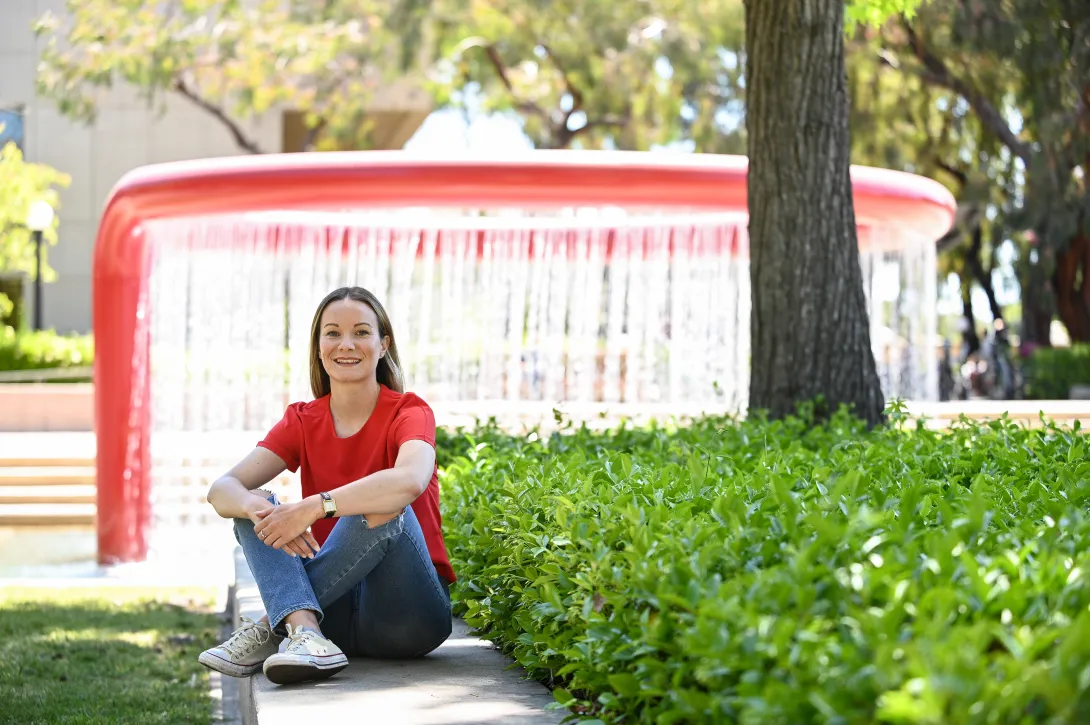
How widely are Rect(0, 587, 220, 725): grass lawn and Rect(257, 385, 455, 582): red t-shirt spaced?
1367mm

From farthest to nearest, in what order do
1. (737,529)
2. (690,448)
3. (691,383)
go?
(691,383) < (690,448) < (737,529)

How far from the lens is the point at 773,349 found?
6664 millimetres

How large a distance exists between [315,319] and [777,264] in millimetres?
3216

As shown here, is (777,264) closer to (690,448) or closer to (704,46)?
(690,448)

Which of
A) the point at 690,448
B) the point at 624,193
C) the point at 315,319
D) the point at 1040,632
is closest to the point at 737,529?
the point at 1040,632

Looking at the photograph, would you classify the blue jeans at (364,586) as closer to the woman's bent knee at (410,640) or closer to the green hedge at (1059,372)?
the woman's bent knee at (410,640)

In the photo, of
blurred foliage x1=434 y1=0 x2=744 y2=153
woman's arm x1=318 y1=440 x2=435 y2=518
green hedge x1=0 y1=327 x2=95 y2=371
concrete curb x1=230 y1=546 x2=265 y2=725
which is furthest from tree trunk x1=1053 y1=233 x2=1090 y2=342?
woman's arm x1=318 y1=440 x2=435 y2=518

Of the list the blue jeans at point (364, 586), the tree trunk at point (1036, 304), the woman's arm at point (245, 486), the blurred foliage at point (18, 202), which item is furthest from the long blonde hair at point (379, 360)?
the blurred foliage at point (18, 202)

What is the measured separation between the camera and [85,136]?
29.5 meters

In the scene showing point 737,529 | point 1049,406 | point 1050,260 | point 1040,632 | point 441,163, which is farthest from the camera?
point 1050,260

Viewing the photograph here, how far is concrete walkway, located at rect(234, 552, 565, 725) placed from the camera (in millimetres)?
3164

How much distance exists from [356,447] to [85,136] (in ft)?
91.4

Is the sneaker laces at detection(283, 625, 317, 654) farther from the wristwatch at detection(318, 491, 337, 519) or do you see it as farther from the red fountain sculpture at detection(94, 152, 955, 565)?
the red fountain sculpture at detection(94, 152, 955, 565)

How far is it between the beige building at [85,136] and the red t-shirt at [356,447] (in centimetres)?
2608
